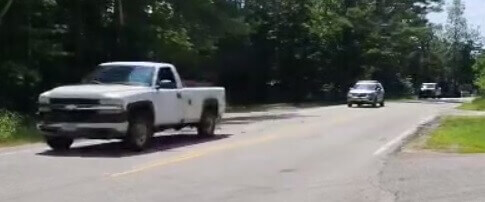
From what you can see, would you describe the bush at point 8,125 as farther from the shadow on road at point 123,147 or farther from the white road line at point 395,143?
the white road line at point 395,143

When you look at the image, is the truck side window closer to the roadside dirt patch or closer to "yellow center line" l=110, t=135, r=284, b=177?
"yellow center line" l=110, t=135, r=284, b=177

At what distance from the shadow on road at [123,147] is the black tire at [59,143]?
195mm

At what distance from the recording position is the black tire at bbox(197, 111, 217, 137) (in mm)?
21766

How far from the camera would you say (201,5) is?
37281 millimetres

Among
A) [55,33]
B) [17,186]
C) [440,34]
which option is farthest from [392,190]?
[440,34]

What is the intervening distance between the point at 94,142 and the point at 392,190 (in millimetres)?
10143

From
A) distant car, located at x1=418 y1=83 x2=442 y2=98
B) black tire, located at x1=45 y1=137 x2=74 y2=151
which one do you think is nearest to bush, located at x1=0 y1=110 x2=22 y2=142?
black tire, located at x1=45 y1=137 x2=74 y2=151

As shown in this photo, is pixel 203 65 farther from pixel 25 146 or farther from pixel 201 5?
pixel 25 146

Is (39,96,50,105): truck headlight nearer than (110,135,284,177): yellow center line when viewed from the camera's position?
No

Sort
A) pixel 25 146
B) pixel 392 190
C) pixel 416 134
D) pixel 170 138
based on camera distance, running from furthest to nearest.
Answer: pixel 416 134 < pixel 170 138 < pixel 25 146 < pixel 392 190

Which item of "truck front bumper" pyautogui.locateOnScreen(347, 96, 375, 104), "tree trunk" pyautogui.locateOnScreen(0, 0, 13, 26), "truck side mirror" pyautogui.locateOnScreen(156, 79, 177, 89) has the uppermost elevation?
"tree trunk" pyautogui.locateOnScreen(0, 0, 13, 26)

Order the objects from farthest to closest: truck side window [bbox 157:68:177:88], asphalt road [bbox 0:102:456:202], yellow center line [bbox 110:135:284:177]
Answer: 1. truck side window [bbox 157:68:177:88]
2. yellow center line [bbox 110:135:284:177]
3. asphalt road [bbox 0:102:456:202]

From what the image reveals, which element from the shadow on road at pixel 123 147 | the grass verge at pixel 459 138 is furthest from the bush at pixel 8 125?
the grass verge at pixel 459 138

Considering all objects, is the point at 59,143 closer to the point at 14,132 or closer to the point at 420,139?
the point at 14,132
